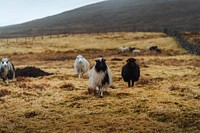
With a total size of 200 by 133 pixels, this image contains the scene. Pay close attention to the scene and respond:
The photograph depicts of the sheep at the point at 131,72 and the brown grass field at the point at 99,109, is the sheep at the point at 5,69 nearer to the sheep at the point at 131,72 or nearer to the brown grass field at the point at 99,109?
the brown grass field at the point at 99,109

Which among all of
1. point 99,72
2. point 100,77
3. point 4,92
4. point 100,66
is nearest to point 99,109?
point 100,77

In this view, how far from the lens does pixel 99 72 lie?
15.1 metres

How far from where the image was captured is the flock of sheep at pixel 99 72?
1507cm

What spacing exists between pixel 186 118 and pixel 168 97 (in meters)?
3.18

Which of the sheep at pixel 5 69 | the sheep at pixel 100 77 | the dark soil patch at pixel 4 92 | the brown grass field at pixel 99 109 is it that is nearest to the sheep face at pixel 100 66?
the sheep at pixel 100 77

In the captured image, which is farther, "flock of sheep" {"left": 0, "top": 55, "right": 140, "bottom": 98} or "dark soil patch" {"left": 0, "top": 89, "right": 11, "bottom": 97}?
"dark soil patch" {"left": 0, "top": 89, "right": 11, "bottom": 97}

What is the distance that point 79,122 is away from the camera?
1105cm

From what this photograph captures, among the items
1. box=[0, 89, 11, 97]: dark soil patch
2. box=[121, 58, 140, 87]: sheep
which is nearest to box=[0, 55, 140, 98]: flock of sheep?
box=[121, 58, 140, 87]: sheep

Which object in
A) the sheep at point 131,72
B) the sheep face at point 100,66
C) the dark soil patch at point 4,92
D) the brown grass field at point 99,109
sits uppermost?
the sheep face at point 100,66

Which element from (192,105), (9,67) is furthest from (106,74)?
(9,67)

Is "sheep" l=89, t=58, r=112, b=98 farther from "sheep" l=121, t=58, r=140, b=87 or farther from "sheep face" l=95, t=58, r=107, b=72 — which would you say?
"sheep" l=121, t=58, r=140, b=87

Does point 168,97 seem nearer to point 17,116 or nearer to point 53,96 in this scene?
point 53,96

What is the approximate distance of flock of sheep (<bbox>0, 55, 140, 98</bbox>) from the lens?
1507 cm

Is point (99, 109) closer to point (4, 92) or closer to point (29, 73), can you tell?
point (4, 92)
